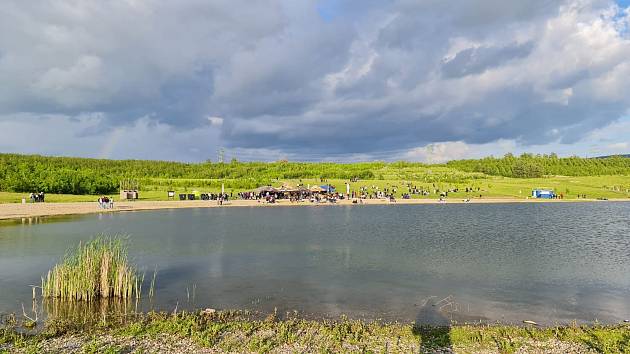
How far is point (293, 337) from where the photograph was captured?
1217 cm

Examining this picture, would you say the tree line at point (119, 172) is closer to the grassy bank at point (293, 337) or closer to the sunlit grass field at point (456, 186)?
the sunlit grass field at point (456, 186)

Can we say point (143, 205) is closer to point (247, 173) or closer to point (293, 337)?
point (293, 337)

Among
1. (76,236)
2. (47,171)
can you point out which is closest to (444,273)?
(76,236)

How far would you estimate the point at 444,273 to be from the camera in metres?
21.6

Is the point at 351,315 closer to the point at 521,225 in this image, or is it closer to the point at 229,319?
the point at 229,319

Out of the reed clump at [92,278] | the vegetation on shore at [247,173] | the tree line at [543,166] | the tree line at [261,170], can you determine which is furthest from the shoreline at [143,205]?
the tree line at [543,166]

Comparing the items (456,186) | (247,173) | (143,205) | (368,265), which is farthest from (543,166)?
(368,265)

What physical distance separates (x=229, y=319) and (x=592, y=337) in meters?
9.97

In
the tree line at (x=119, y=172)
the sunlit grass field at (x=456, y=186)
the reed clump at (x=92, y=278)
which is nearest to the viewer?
the reed clump at (x=92, y=278)

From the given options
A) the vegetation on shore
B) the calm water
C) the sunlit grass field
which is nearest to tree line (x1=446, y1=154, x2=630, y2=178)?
the vegetation on shore

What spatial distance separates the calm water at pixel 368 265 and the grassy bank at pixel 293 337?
5.54 feet

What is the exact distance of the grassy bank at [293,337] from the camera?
1145 cm

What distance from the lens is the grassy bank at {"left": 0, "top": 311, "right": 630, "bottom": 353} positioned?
11.4 metres

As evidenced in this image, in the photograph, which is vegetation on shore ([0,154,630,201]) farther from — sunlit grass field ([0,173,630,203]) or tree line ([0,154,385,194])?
sunlit grass field ([0,173,630,203])
